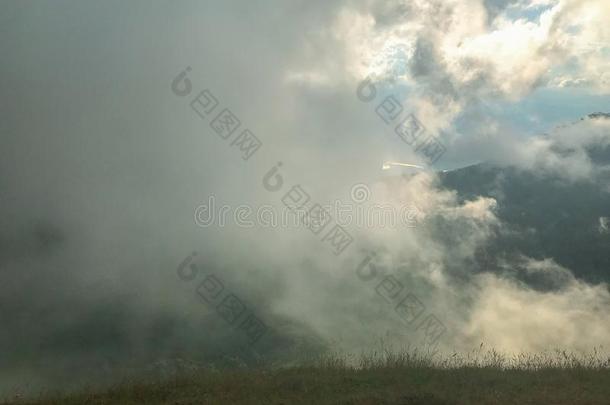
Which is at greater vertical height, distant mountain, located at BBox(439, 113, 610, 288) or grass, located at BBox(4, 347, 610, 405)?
distant mountain, located at BBox(439, 113, 610, 288)

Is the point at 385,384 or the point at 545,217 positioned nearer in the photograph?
the point at 385,384

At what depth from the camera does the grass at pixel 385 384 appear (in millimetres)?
9719

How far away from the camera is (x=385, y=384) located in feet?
36.2

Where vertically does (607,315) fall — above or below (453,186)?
below

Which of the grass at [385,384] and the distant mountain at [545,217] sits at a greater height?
the distant mountain at [545,217]

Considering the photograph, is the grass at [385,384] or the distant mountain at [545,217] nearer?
the grass at [385,384]

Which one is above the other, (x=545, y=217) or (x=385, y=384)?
(x=545, y=217)

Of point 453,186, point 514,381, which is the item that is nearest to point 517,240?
point 453,186

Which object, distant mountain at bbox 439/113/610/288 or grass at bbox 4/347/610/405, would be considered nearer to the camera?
grass at bbox 4/347/610/405

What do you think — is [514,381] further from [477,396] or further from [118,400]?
[118,400]

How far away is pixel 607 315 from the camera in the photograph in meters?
94.4

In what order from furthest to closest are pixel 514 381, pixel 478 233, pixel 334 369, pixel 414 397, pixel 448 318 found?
1. pixel 478 233
2. pixel 448 318
3. pixel 334 369
4. pixel 514 381
5. pixel 414 397

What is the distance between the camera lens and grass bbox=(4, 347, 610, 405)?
31.9ft

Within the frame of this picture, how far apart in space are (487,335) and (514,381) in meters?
86.4
